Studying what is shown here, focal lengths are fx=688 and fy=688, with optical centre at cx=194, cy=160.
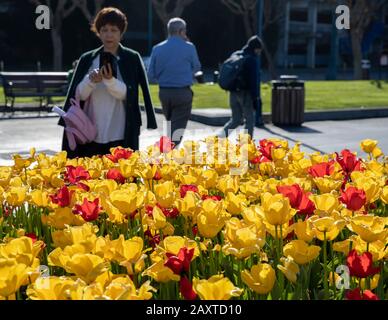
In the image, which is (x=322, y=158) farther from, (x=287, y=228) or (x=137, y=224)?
(x=287, y=228)

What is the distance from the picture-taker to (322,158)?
3.82 meters

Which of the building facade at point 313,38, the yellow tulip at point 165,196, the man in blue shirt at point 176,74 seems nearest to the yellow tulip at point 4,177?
A: the yellow tulip at point 165,196

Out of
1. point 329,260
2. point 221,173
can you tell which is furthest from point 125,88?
point 329,260

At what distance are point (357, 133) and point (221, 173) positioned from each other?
36.1 feet

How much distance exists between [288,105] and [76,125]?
10.3 meters

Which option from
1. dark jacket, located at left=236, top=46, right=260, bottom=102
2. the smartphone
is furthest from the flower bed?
dark jacket, located at left=236, top=46, right=260, bottom=102

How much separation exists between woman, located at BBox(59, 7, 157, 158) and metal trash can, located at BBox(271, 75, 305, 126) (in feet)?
32.0

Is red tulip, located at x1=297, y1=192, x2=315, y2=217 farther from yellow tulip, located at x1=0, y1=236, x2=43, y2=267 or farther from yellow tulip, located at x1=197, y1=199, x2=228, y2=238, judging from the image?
yellow tulip, located at x1=0, y1=236, x2=43, y2=267

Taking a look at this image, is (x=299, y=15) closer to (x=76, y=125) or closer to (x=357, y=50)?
(x=357, y=50)

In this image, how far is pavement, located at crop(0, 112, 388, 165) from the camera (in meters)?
11.9

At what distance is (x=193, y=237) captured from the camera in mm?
2564

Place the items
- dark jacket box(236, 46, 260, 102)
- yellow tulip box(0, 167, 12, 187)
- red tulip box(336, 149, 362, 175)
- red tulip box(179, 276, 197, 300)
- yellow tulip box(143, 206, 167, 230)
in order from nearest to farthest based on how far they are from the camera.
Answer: red tulip box(179, 276, 197, 300) → yellow tulip box(143, 206, 167, 230) → yellow tulip box(0, 167, 12, 187) → red tulip box(336, 149, 362, 175) → dark jacket box(236, 46, 260, 102)

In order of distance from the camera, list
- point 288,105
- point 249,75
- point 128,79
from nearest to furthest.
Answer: point 128,79 < point 249,75 < point 288,105

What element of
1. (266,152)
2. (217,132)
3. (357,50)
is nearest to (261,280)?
(266,152)
